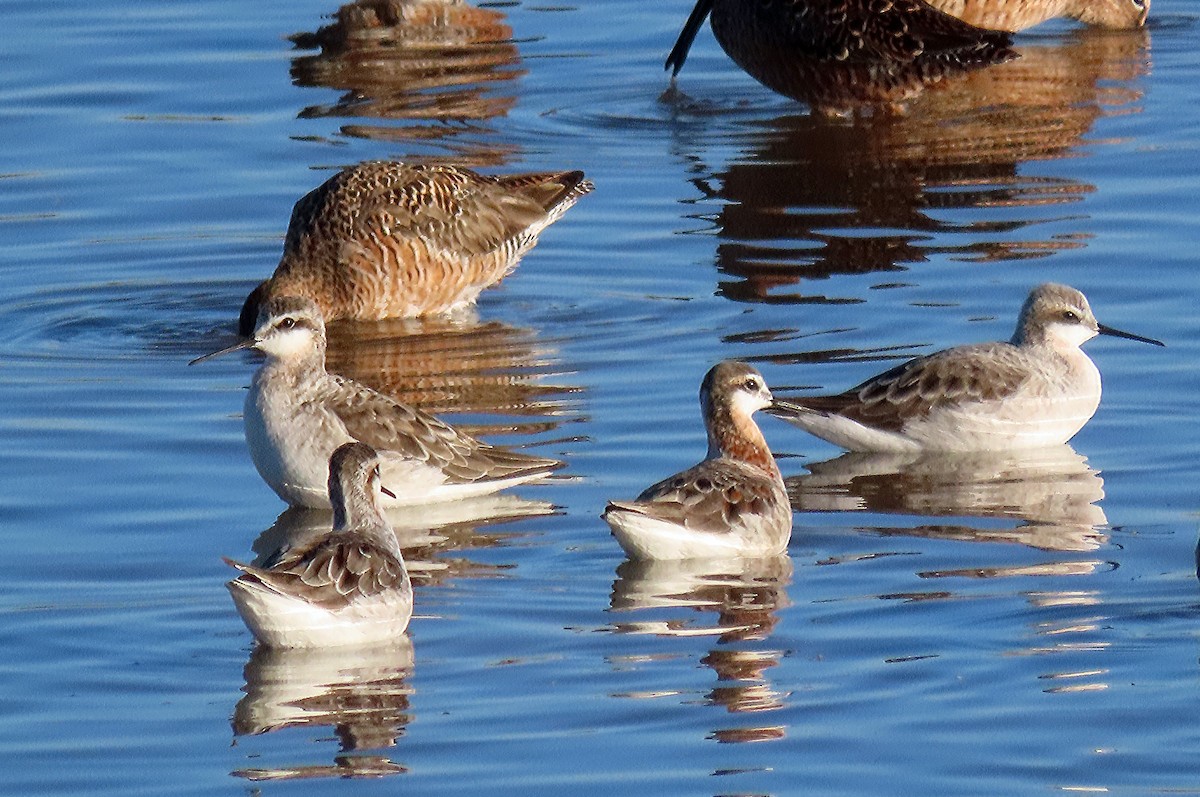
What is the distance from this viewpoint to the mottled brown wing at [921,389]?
1139cm

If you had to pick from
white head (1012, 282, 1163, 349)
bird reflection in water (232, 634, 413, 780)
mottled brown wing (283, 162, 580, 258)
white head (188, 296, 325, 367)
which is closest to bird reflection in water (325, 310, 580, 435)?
mottled brown wing (283, 162, 580, 258)

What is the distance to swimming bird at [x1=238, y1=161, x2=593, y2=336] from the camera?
14.5m

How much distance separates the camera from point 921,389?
37.6 ft

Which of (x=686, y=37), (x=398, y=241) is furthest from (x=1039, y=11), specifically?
(x=398, y=241)

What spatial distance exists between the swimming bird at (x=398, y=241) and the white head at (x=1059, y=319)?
3970 mm

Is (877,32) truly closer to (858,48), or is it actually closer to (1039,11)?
(858,48)

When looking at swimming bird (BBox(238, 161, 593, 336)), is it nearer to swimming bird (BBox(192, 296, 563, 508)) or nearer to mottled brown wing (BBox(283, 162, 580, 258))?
mottled brown wing (BBox(283, 162, 580, 258))

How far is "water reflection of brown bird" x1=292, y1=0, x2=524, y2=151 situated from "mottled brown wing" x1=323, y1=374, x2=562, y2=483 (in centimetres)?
693

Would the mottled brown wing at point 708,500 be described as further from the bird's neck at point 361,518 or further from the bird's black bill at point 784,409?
the bird's black bill at point 784,409

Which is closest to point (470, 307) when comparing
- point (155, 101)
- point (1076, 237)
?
point (1076, 237)

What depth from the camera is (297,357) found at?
11.1 metres

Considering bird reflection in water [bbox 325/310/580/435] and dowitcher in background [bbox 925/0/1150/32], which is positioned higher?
dowitcher in background [bbox 925/0/1150/32]

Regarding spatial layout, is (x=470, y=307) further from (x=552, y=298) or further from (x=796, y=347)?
(x=796, y=347)

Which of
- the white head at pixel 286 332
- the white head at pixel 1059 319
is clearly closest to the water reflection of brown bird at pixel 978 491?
the white head at pixel 1059 319
